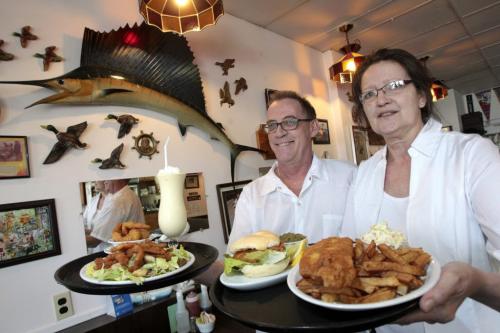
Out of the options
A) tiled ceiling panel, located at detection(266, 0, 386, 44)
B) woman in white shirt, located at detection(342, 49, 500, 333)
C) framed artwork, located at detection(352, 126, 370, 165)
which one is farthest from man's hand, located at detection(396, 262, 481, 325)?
framed artwork, located at detection(352, 126, 370, 165)

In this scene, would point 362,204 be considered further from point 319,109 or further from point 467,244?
point 319,109

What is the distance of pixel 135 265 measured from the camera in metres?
0.96

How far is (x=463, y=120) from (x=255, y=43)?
19.7 feet

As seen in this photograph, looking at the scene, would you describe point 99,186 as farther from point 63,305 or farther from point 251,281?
point 251,281

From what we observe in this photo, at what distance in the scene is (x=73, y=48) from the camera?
5.90 ft

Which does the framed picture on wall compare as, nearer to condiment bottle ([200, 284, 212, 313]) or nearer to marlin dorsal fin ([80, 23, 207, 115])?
marlin dorsal fin ([80, 23, 207, 115])

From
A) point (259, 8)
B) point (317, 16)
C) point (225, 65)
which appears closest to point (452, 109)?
point (317, 16)

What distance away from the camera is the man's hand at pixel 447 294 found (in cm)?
60

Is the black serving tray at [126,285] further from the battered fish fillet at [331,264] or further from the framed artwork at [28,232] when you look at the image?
the framed artwork at [28,232]

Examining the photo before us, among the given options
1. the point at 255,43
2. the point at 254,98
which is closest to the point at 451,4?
the point at 255,43

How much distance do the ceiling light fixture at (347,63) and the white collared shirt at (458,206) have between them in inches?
78.5

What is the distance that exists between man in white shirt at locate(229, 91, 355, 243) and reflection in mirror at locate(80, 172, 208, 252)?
62 centimetres

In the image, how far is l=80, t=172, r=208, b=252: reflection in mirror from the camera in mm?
1722

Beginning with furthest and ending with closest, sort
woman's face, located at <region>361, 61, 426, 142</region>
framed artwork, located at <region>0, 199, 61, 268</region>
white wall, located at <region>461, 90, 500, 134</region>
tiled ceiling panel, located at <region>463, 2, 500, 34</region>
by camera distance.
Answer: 1. white wall, located at <region>461, 90, 500, 134</region>
2. tiled ceiling panel, located at <region>463, 2, 500, 34</region>
3. framed artwork, located at <region>0, 199, 61, 268</region>
4. woman's face, located at <region>361, 61, 426, 142</region>
